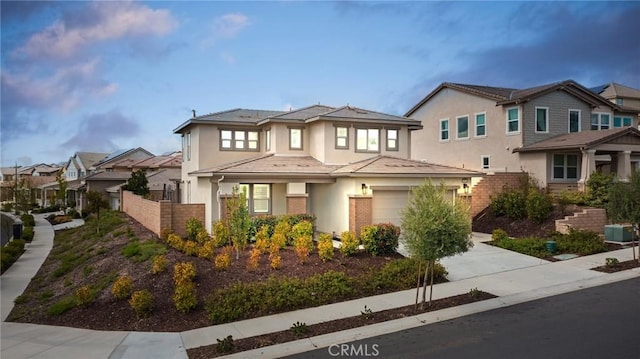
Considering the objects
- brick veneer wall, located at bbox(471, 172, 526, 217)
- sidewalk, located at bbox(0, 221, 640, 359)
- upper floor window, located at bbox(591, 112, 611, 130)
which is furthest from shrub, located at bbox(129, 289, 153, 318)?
upper floor window, located at bbox(591, 112, 611, 130)

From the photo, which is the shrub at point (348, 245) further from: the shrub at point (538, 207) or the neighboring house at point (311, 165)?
the shrub at point (538, 207)

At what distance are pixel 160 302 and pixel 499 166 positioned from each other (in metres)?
23.0

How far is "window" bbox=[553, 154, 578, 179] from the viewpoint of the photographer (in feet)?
88.0

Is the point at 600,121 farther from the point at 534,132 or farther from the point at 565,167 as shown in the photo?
the point at 565,167

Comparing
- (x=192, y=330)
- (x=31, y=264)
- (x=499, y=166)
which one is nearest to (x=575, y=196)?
(x=499, y=166)

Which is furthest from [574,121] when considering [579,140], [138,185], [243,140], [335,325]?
[138,185]

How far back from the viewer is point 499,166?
2917 cm

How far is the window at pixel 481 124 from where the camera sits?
99.3 ft

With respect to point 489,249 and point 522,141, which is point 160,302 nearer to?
point 489,249

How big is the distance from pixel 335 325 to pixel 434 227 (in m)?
3.21

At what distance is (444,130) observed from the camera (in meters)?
33.6

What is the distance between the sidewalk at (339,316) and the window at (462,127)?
51.4 feet

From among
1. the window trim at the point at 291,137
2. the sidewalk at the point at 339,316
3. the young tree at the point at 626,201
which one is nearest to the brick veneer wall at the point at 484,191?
the sidewalk at the point at 339,316

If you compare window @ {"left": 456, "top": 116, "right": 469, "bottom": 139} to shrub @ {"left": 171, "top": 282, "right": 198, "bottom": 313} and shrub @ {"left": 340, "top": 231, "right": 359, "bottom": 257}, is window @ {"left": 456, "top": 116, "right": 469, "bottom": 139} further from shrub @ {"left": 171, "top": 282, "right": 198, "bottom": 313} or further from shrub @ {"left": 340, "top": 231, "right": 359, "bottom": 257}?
shrub @ {"left": 171, "top": 282, "right": 198, "bottom": 313}
